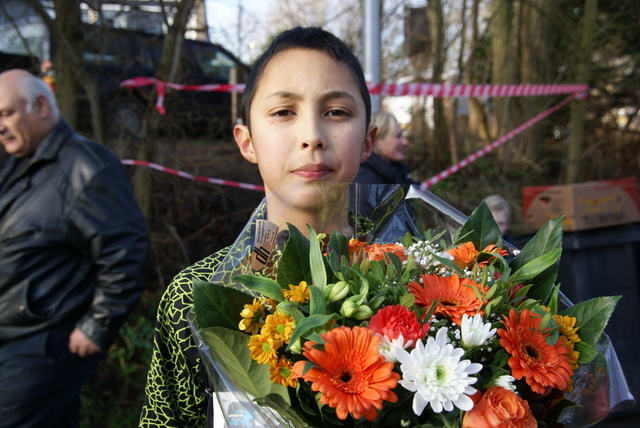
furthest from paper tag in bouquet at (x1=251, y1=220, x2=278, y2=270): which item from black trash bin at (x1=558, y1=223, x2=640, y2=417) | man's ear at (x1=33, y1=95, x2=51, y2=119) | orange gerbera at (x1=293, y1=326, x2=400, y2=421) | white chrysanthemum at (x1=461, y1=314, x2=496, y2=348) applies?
black trash bin at (x1=558, y1=223, x2=640, y2=417)

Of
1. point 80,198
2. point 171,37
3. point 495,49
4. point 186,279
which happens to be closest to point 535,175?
point 495,49

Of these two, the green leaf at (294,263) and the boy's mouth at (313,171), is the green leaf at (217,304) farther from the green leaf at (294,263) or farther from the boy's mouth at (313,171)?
the boy's mouth at (313,171)

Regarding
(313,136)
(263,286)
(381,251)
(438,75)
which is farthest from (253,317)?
(438,75)

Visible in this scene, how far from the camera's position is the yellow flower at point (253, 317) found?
108cm

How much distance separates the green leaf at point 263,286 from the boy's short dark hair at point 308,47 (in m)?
0.69

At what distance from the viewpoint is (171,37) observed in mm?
5305

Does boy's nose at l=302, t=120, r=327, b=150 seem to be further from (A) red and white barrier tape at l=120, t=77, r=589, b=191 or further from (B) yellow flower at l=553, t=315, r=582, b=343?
(A) red and white barrier tape at l=120, t=77, r=589, b=191

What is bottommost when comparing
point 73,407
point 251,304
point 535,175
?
point 73,407

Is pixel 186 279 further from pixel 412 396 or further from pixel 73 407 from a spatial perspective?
pixel 73 407

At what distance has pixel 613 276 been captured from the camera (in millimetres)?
4258

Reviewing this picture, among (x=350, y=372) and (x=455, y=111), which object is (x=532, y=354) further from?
(x=455, y=111)

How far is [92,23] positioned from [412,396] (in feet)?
18.0

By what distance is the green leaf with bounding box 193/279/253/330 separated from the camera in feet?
3.68

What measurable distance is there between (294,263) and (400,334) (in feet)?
0.88
